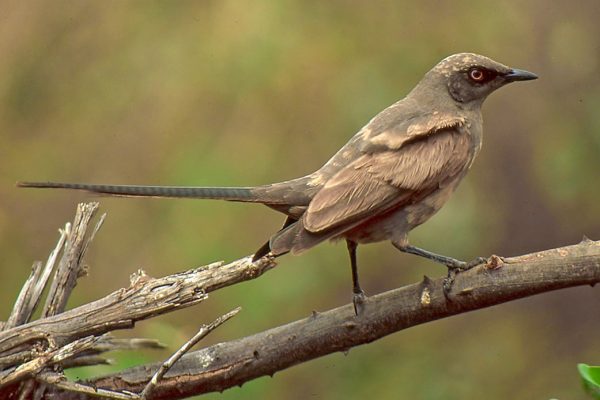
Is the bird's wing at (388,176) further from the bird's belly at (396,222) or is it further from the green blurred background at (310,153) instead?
the green blurred background at (310,153)

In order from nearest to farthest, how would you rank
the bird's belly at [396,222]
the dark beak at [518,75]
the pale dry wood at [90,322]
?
the pale dry wood at [90,322]
the bird's belly at [396,222]
the dark beak at [518,75]

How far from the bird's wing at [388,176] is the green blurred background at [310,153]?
1.70m

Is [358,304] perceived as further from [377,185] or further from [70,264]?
[70,264]

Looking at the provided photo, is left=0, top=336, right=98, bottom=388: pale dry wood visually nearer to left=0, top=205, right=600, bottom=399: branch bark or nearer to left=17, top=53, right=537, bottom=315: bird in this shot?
left=0, top=205, right=600, bottom=399: branch bark

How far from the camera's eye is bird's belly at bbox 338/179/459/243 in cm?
437

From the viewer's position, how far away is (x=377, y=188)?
A: 14.0 feet

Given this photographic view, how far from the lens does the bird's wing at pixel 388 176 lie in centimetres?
417

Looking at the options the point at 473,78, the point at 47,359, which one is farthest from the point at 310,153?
the point at 47,359

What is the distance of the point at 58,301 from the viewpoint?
4020 mm

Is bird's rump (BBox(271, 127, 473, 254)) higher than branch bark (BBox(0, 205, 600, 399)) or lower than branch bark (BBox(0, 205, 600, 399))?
higher

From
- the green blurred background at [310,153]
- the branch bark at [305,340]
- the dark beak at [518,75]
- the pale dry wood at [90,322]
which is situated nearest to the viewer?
the pale dry wood at [90,322]

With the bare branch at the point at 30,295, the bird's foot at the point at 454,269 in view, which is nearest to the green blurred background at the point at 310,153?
the bare branch at the point at 30,295

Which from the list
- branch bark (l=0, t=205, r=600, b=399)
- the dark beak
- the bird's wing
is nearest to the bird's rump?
the bird's wing

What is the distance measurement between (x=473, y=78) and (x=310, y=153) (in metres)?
1.74
